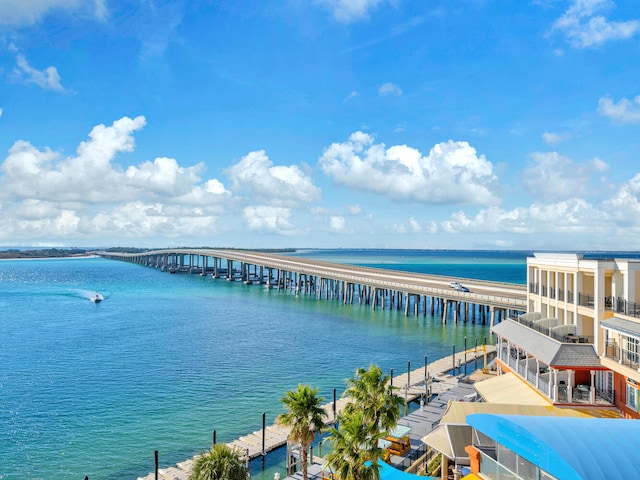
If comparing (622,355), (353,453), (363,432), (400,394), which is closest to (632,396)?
(622,355)

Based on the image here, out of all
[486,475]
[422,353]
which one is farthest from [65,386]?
[486,475]

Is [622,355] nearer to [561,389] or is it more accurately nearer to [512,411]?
[561,389]

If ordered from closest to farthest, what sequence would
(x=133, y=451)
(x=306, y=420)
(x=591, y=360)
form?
(x=306, y=420), (x=591, y=360), (x=133, y=451)

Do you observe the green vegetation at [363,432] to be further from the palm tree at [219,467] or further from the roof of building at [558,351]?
the roof of building at [558,351]

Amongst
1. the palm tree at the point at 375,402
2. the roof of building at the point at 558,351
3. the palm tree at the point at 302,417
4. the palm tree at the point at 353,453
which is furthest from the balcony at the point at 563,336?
the palm tree at the point at 302,417

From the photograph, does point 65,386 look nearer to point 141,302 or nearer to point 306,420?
point 306,420

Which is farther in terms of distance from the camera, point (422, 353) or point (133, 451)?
point (422, 353)

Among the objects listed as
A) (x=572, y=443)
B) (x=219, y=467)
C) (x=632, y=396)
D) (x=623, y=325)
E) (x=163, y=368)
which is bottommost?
(x=163, y=368)

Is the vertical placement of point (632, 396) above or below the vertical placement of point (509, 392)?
above
